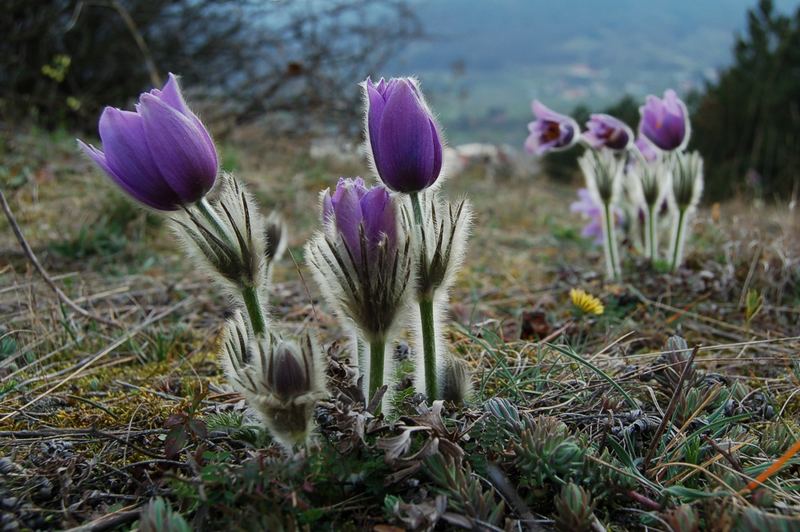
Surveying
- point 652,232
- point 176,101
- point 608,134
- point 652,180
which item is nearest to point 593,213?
point 652,232

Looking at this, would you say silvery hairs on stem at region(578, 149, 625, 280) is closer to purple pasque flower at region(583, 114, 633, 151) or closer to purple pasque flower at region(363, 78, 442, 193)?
purple pasque flower at region(583, 114, 633, 151)

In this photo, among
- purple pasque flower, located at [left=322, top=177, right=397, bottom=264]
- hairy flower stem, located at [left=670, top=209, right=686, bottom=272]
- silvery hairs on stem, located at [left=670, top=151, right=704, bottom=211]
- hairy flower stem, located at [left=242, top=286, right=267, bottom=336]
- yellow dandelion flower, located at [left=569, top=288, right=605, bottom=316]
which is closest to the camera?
purple pasque flower, located at [left=322, top=177, right=397, bottom=264]

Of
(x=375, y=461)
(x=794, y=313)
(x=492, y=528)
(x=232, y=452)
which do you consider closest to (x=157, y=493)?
(x=232, y=452)

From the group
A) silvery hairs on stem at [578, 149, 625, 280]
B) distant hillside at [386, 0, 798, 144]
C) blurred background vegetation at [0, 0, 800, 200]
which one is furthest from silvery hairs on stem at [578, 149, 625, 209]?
distant hillside at [386, 0, 798, 144]

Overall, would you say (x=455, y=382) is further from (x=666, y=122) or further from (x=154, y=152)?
(x=666, y=122)

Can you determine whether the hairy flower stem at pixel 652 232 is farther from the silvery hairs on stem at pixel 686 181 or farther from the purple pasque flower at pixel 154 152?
the purple pasque flower at pixel 154 152

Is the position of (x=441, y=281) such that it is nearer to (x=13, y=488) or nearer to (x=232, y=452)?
(x=232, y=452)
